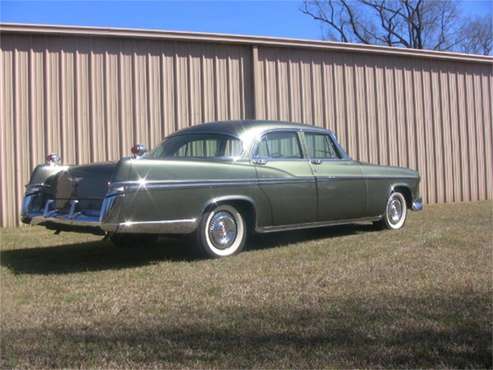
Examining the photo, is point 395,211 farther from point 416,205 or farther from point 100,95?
point 100,95

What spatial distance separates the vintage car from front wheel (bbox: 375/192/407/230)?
10cm

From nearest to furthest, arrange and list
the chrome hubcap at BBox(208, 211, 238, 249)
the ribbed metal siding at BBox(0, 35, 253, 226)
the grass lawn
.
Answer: the grass lawn < the chrome hubcap at BBox(208, 211, 238, 249) < the ribbed metal siding at BBox(0, 35, 253, 226)

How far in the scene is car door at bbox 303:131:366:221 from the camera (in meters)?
7.09

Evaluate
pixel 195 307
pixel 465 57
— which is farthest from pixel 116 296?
pixel 465 57

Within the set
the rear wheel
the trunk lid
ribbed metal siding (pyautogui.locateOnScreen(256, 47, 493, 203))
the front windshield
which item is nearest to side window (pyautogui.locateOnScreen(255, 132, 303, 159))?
the front windshield

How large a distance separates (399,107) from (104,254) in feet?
27.6

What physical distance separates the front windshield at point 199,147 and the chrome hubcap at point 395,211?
2.80 m

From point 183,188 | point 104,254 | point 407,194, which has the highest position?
point 183,188

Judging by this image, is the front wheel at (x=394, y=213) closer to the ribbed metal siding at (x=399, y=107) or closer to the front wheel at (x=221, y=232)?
the front wheel at (x=221, y=232)

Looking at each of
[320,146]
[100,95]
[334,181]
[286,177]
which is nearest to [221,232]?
[286,177]

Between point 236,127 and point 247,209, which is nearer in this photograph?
point 247,209

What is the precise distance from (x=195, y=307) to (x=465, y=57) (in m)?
11.7

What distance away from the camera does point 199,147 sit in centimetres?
661

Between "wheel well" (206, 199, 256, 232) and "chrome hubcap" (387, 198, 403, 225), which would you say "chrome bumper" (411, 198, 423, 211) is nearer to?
"chrome hubcap" (387, 198, 403, 225)
